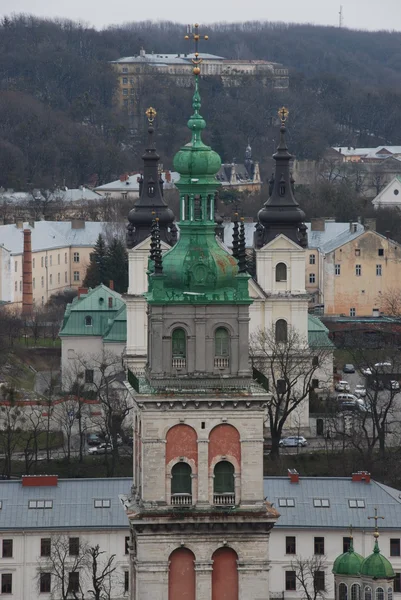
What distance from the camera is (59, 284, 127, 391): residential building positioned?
310 ft

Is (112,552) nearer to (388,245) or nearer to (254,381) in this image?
(254,381)

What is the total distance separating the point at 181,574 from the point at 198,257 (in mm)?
5199

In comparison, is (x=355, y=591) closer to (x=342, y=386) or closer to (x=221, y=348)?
(x=221, y=348)

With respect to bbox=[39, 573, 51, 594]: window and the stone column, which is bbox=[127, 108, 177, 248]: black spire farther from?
the stone column

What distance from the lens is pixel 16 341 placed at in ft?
351

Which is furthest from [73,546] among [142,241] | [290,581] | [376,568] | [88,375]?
[88,375]

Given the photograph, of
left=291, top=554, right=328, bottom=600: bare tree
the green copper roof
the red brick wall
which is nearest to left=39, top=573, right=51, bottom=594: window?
left=291, top=554, right=328, bottom=600: bare tree

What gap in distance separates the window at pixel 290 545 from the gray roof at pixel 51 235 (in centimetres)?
5943

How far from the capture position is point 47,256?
132 metres

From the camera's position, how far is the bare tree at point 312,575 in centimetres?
6650

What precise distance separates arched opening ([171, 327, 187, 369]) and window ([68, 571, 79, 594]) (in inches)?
760

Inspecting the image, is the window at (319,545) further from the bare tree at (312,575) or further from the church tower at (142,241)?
the church tower at (142,241)

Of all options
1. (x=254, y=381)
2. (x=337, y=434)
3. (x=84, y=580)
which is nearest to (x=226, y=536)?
(x=254, y=381)

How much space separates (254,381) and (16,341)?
5864cm
